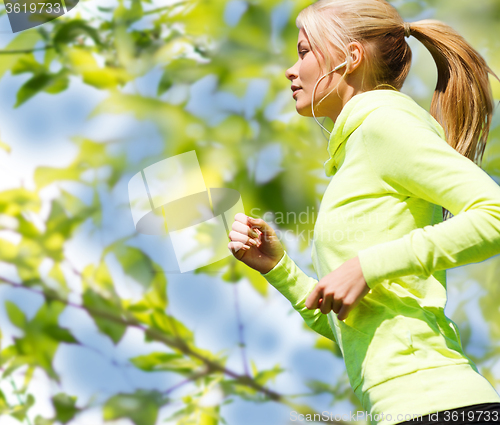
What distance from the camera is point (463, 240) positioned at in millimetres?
384

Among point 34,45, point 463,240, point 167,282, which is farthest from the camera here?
point 34,45

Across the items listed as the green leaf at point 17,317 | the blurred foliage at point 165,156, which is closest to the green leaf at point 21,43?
the blurred foliage at point 165,156

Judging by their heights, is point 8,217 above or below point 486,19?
below

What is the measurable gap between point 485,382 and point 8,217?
1003 mm

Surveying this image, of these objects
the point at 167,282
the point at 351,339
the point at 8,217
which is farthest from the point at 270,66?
the point at 351,339

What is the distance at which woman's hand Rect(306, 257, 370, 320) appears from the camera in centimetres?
40

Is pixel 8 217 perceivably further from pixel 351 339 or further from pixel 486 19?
pixel 486 19

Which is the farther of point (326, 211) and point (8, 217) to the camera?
point (8, 217)

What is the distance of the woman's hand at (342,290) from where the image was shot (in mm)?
403

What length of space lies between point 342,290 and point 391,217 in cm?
9

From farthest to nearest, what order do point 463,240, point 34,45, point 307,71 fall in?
point 34,45
point 307,71
point 463,240

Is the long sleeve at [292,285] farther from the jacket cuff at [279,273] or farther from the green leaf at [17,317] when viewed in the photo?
the green leaf at [17,317]
